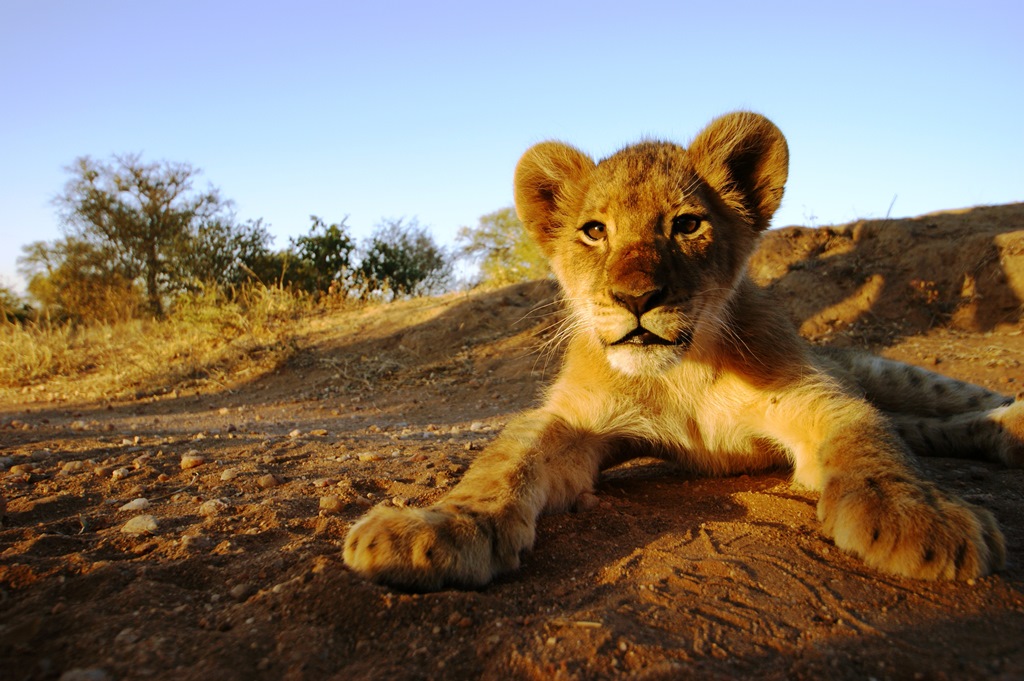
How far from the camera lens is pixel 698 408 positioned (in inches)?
132

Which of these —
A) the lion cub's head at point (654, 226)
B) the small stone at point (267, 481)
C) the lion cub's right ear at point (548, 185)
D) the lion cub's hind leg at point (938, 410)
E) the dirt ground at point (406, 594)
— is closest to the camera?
the dirt ground at point (406, 594)

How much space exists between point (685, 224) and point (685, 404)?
91 centimetres

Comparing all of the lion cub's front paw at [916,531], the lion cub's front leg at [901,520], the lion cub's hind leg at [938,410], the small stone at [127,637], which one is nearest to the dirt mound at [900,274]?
the lion cub's hind leg at [938,410]

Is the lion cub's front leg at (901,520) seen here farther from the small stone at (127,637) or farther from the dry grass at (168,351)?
the dry grass at (168,351)

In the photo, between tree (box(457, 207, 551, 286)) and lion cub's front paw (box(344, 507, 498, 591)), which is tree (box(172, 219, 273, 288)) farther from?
lion cub's front paw (box(344, 507, 498, 591))

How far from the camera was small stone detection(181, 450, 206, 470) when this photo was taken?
3.69 m

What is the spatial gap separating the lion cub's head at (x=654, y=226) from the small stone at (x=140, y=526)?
202 cm

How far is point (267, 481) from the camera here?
3311 mm

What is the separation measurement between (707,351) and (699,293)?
443mm

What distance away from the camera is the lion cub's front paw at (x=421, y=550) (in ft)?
6.62

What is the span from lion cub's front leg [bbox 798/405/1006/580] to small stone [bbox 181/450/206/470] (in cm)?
315

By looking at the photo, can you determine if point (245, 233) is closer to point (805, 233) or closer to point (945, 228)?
point (805, 233)

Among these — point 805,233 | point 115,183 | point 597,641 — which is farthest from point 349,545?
point 115,183

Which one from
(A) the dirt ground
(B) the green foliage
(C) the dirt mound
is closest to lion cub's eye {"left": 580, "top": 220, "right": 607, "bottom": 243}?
(A) the dirt ground
